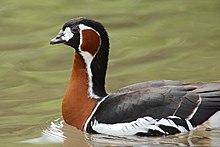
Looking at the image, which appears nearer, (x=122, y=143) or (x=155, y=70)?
(x=122, y=143)

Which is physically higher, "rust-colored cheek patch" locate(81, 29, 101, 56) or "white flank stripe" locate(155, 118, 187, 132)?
"rust-colored cheek patch" locate(81, 29, 101, 56)

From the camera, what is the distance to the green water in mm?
9070

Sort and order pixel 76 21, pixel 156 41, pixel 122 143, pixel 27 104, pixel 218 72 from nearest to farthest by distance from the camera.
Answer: pixel 122 143, pixel 76 21, pixel 27 104, pixel 218 72, pixel 156 41

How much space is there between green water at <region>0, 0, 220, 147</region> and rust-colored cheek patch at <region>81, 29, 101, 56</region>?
0.73 m

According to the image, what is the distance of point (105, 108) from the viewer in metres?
8.57

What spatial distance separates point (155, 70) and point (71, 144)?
7.62 feet

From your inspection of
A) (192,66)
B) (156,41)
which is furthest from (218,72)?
(156,41)

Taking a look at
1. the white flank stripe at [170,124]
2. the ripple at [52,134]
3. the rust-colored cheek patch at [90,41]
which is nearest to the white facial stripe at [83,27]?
the rust-colored cheek patch at [90,41]

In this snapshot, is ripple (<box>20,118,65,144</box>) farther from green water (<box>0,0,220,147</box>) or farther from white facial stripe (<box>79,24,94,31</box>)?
white facial stripe (<box>79,24,94,31</box>)

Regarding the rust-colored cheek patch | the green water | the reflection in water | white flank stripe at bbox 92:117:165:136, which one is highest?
the rust-colored cheek patch

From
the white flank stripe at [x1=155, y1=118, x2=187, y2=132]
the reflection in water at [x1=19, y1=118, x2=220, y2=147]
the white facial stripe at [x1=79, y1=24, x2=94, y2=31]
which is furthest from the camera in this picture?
the white facial stripe at [x1=79, y1=24, x2=94, y2=31]

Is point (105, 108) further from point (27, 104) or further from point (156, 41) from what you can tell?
point (156, 41)

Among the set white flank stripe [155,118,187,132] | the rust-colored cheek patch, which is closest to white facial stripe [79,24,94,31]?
the rust-colored cheek patch

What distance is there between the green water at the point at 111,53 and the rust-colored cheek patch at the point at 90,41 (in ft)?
2.40
